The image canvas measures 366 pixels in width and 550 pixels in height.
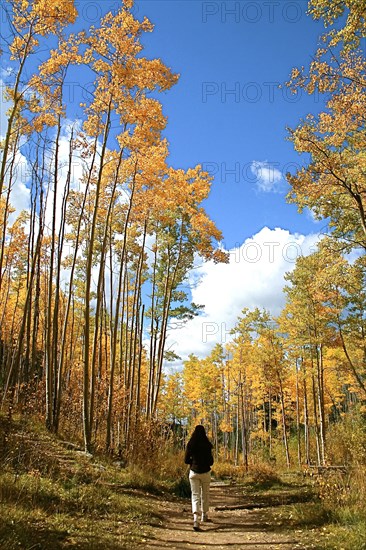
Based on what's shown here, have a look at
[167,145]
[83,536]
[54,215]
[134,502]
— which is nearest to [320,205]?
[167,145]

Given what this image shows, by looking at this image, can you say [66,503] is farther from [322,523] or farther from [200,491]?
[322,523]

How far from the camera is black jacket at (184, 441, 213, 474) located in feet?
23.1

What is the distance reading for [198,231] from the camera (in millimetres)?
15961

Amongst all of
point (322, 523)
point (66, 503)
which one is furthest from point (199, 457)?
point (66, 503)

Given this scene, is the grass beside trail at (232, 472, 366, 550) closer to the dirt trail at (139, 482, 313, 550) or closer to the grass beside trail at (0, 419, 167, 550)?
the dirt trail at (139, 482, 313, 550)

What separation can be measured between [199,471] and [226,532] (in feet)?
3.18

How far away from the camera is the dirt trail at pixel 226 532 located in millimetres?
5336

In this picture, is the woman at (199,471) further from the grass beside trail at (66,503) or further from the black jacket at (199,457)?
the grass beside trail at (66,503)

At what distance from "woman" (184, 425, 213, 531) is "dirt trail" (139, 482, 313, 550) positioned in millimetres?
274

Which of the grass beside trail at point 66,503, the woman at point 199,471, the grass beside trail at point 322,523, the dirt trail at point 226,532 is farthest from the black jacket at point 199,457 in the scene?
the grass beside trail at point 322,523

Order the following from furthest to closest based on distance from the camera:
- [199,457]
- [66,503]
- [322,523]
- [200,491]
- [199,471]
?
[199,457] < [199,471] < [200,491] < [322,523] < [66,503]

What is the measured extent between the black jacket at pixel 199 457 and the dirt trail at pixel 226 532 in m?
0.84

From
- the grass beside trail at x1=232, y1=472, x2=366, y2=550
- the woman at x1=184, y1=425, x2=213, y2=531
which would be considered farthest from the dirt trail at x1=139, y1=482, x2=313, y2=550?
the woman at x1=184, y1=425, x2=213, y2=531

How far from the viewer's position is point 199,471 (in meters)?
7.00
